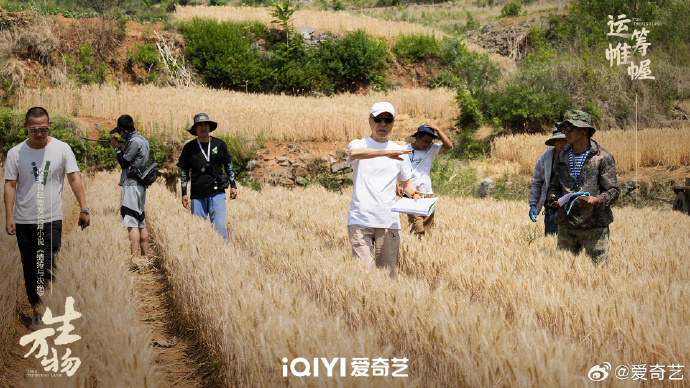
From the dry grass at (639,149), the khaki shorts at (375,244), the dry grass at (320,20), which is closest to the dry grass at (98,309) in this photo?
the khaki shorts at (375,244)

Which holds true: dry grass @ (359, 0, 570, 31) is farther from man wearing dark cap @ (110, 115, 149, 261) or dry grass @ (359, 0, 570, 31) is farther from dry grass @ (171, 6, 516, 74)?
man wearing dark cap @ (110, 115, 149, 261)

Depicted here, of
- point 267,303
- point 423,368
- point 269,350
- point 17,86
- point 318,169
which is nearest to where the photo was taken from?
point 269,350

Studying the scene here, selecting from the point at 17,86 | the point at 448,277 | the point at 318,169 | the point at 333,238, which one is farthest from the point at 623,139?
the point at 17,86

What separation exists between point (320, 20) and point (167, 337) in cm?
3514

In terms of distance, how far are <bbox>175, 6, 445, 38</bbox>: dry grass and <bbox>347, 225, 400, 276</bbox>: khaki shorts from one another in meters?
31.6

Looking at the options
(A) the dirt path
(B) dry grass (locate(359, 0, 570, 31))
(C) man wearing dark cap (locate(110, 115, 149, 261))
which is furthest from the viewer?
(B) dry grass (locate(359, 0, 570, 31))

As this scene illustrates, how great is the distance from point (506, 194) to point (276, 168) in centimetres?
652

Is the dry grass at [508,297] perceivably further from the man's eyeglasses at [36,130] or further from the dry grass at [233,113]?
the dry grass at [233,113]

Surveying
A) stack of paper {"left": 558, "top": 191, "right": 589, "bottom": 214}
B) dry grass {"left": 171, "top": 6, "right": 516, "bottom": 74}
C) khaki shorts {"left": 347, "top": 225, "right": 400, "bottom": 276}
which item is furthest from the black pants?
dry grass {"left": 171, "top": 6, "right": 516, "bottom": 74}

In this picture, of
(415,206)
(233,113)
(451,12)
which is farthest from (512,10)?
(415,206)

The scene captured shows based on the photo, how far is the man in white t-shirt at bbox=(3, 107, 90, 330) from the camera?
4742mm

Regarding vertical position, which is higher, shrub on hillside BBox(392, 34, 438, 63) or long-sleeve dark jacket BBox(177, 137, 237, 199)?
shrub on hillside BBox(392, 34, 438, 63)

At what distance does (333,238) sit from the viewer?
751 cm

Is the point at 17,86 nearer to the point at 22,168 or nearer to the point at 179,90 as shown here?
the point at 179,90
